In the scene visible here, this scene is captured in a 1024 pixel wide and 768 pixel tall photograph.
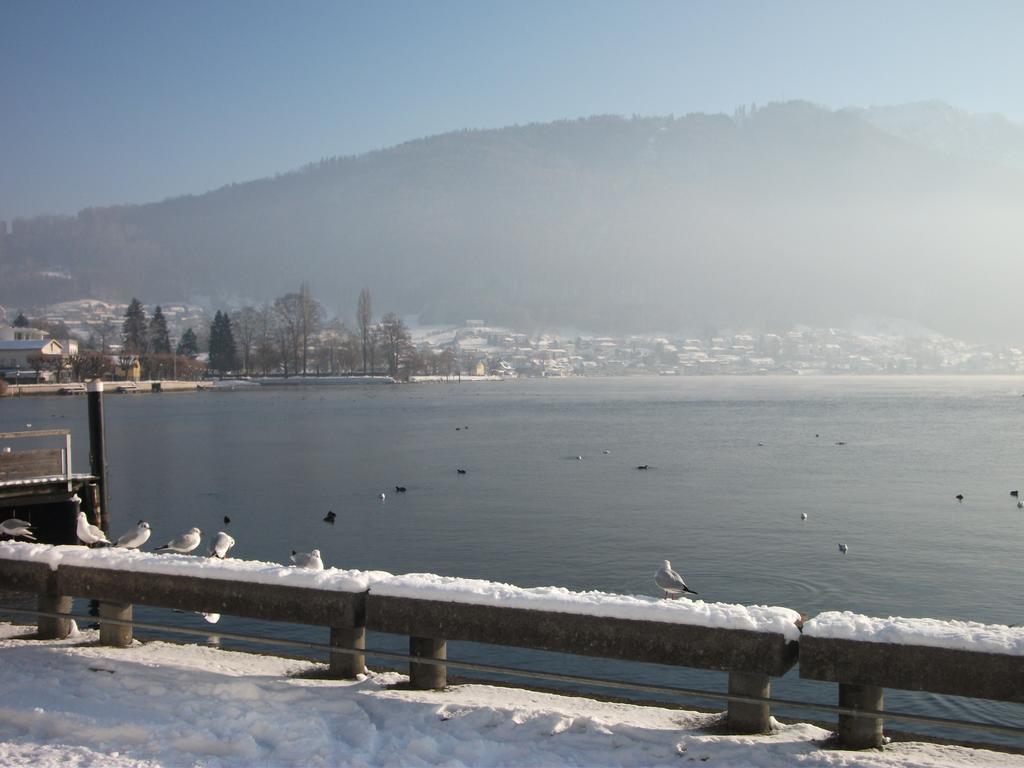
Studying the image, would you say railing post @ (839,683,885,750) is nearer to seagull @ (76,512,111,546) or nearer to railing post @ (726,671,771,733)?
railing post @ (726,671,771,733)

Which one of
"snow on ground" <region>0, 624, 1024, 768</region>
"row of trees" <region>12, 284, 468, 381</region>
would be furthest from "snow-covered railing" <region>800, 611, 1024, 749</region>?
"row of trees" <region>12, 284, 468, 381</region>

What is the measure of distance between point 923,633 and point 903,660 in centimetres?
22

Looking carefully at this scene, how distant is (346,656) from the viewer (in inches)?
A: 309

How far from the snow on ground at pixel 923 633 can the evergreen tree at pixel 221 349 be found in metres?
181

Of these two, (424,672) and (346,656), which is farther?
(346,656)

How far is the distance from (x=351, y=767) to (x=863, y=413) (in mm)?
85826

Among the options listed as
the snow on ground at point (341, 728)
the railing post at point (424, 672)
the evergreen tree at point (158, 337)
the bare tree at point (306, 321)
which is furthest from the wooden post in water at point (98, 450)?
the evergreen tree at point (158, 337)

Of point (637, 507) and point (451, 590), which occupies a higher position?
point (451, 590)

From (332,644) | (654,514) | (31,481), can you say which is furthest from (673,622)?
(654,514)

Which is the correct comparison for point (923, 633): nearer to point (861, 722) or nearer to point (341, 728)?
point (861, 722)

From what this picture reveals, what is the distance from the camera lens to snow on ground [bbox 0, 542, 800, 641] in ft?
21.4

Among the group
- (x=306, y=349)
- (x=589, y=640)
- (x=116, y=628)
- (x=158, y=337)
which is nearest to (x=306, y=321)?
(x=306, y=349)

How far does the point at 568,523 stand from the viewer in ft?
88.6

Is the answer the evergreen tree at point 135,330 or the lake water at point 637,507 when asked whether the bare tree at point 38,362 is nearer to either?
the evergreen tree at point 135,330
